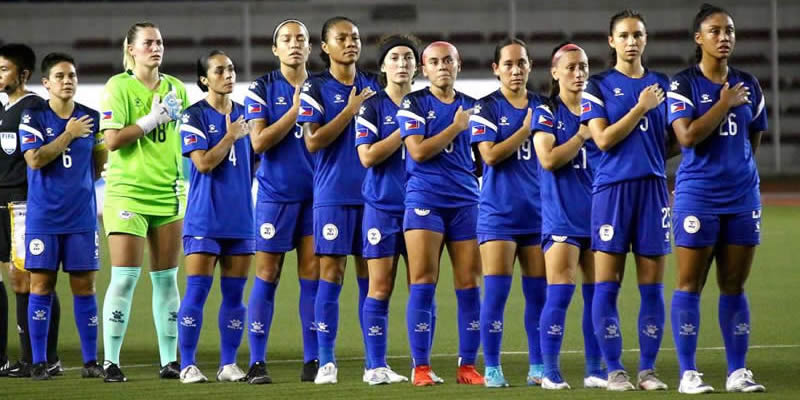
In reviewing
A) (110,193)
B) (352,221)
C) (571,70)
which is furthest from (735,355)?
(110,193)

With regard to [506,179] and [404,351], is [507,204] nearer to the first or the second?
[506,179]

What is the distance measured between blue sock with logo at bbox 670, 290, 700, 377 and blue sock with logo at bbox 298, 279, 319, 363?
1.97m

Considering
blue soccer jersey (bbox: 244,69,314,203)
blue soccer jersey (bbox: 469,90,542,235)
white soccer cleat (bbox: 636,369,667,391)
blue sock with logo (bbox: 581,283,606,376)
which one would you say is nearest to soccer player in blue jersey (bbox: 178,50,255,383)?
blue soccer jersey (bbox: 244,69,314,203)

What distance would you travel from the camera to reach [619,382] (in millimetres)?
6750

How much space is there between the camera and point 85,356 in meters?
7.83

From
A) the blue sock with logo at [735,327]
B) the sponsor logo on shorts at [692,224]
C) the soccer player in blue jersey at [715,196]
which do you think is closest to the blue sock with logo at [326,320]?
the soccer player in blue jersey at [715,196]

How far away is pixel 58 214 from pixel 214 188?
3.00 ft

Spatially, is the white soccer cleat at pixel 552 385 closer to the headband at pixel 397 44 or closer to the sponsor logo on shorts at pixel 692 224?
the sponsor logo on shorts at pixel 692 224

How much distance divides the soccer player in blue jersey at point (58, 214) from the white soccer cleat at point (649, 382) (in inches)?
116

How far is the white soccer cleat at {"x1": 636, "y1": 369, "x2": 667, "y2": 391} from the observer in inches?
266

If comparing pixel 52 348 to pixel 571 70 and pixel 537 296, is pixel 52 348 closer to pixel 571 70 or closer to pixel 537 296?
pixel 537 296

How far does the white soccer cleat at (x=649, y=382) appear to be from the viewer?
675 centimetres

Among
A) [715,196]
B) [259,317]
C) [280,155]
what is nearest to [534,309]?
[715,196]

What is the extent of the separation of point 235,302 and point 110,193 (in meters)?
0.93
